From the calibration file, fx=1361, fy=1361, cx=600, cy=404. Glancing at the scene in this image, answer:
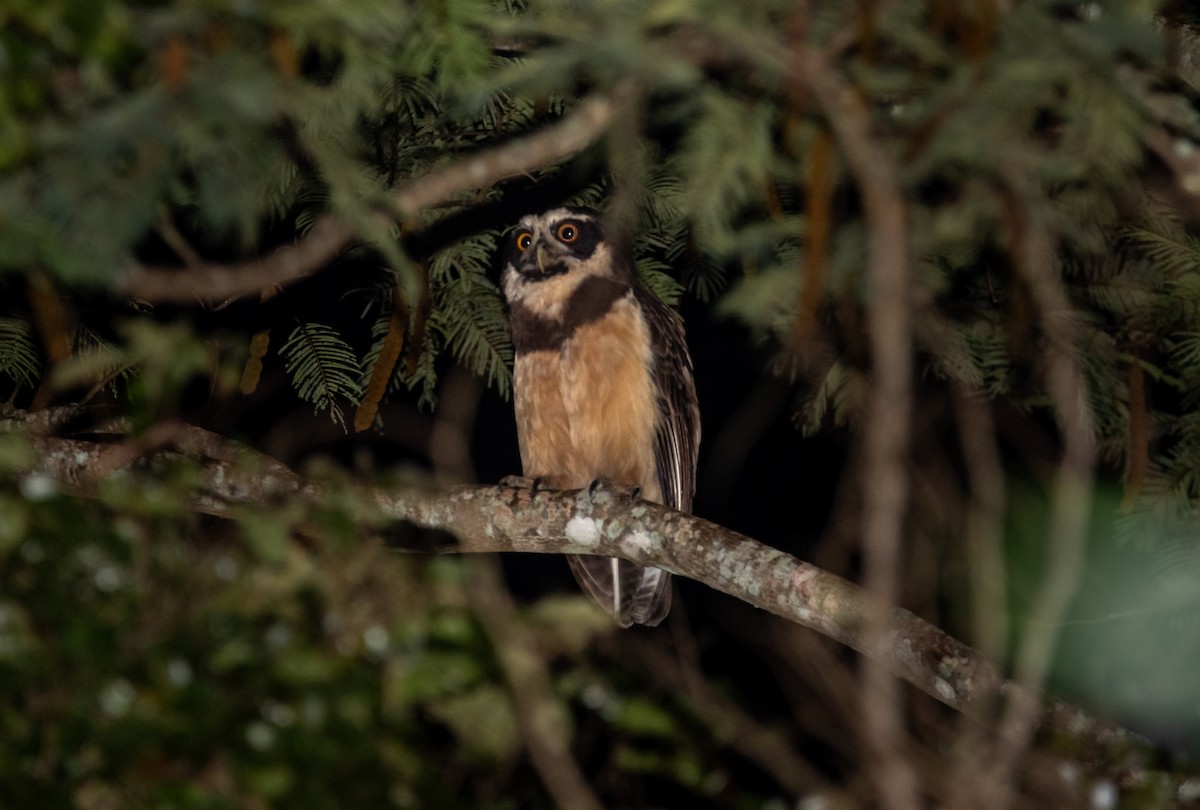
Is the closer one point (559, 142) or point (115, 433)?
point (559, 142)

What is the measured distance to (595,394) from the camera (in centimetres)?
473

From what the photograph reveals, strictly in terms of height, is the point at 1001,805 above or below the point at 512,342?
above

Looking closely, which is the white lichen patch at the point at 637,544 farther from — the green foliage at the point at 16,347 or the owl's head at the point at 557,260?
the green foliage at the point at 16,347

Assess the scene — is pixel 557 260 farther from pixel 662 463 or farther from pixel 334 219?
pixel 334 219

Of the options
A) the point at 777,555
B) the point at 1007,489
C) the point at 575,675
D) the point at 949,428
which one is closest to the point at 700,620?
the point at 949,428

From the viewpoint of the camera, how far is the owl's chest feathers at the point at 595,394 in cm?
472

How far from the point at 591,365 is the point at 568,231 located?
0.59 metres

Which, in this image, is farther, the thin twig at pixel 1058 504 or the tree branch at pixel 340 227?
the tree branch at pixel 340 227

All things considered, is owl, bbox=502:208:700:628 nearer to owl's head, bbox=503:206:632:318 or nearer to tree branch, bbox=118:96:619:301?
owl's head, bbox=503:206:632:318

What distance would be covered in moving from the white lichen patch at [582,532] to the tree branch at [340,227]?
1.77 metres

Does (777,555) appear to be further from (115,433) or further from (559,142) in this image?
(115,433)

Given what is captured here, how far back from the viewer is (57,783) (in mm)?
1768

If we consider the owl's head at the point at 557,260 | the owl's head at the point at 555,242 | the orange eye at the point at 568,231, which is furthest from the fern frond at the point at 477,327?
the orange eye at the point at 568,231

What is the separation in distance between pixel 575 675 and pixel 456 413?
117 cm
